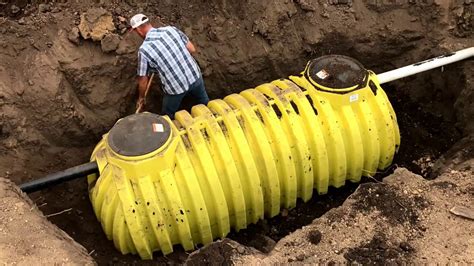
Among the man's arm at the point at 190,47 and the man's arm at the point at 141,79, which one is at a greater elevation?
the man's arm at the point at 190,47

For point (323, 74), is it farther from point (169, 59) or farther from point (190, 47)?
point (169, 59)

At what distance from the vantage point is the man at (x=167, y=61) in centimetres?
519

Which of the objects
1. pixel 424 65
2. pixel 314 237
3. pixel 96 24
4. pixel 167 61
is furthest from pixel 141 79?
pixel 424 65

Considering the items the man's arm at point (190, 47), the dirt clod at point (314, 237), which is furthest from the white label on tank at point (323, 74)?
the dirt clod at point (314, 237)

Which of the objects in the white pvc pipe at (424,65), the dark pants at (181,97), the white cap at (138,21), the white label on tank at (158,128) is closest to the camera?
the white label on tank at (158,128)

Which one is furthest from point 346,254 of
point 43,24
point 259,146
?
point 43,24

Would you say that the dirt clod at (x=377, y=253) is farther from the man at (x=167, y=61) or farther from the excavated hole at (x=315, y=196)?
the man at (x=167, y=61)

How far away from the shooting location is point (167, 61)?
5.28 metres

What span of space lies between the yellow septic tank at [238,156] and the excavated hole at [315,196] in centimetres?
20

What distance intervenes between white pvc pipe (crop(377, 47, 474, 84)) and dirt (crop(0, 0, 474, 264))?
253mm

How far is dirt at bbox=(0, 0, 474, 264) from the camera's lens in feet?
17.0

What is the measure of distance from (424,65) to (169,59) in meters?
2.67

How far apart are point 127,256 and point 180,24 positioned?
2646 mm

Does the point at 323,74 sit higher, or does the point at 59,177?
the point at 323,74
